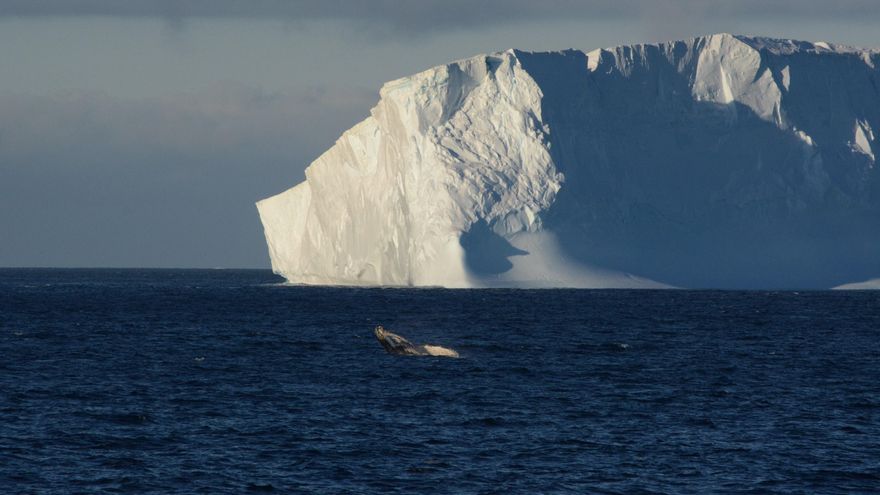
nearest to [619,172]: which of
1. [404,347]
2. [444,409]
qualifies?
[404,347]

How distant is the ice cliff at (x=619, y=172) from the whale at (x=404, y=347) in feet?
79.5

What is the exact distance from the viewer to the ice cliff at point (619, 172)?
6188cm

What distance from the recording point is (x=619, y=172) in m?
66.0

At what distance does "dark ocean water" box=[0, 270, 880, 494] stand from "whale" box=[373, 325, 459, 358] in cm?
68

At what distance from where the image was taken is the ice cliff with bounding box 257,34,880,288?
61.9 m

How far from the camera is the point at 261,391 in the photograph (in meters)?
27.8

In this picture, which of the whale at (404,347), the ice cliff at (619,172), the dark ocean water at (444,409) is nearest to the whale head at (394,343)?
the whale at (404,347)

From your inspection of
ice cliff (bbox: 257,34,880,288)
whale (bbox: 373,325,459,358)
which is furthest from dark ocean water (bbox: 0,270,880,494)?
ice cliff (bbox: 257,34,880,288)

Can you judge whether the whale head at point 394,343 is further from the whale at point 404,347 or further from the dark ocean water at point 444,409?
the dark ocean water at point 444,409

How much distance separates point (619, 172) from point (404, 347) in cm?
3189

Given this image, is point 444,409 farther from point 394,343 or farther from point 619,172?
point 619,172

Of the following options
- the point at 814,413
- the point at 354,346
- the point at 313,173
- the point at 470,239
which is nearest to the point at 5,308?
the point at 313,173

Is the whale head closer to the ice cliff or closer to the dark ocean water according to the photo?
the dark ocean water

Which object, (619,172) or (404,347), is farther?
(619,172)
